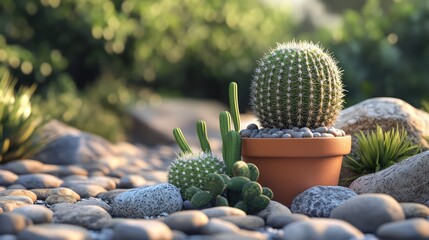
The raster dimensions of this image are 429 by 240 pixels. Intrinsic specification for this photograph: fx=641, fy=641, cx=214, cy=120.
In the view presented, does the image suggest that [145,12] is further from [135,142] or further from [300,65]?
[300,65]

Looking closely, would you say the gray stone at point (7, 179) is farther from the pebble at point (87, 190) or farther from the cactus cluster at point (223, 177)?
the cactus cluster at point (223, 177)

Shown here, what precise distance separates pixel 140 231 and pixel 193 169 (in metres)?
1.47

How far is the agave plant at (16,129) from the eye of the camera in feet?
21.4

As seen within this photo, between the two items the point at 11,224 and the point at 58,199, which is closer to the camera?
the point at 11,224

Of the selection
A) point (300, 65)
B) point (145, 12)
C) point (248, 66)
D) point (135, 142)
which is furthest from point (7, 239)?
point (248, 66)

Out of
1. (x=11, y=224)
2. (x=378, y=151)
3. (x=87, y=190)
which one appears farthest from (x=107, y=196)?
(x=378, y=151)

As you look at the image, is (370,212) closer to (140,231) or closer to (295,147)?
(295,147)

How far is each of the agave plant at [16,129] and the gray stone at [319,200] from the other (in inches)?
139

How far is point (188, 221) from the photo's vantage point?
331 centimetres

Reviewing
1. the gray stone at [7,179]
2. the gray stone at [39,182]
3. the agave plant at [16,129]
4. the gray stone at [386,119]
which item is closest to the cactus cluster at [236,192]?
the gray stone at [386,119]

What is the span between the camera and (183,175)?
4422 millimetres

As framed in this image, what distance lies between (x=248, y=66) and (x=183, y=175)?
10.5 meters

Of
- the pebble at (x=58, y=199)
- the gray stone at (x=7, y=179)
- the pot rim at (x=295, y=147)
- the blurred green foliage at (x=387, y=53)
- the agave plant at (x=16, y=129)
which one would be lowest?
the pebble at (x=58, y=199)

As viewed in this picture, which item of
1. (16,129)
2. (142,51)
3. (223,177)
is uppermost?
(142,51)
